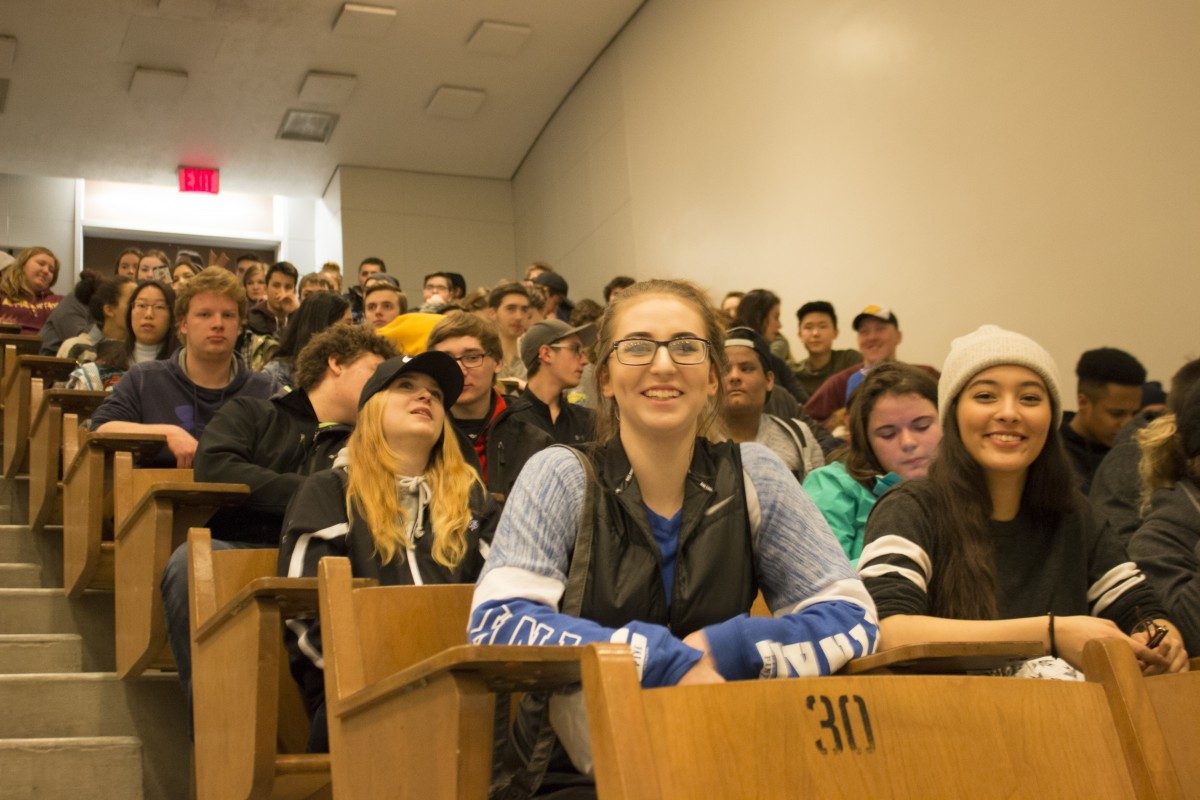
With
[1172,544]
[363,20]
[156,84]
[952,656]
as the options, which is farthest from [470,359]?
[156,84]

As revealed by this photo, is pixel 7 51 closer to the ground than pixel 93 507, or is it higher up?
higher up

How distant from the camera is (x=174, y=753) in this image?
275 centimetres

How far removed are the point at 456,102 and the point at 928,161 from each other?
4.74 metres

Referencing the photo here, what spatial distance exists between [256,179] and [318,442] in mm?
8344

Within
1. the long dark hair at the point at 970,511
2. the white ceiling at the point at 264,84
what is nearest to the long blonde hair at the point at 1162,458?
the long dark hair at the point at 970,511

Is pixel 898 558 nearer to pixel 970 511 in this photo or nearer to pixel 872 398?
pixel 970 511

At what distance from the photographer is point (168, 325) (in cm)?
470

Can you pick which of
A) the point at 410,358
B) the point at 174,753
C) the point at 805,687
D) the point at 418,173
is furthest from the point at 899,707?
the point at 418,173

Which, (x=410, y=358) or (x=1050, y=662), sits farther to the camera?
(x=410, y=358)

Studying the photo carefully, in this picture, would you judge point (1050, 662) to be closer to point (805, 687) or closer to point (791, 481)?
point (791, 481)

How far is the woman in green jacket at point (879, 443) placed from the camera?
2.48 metres

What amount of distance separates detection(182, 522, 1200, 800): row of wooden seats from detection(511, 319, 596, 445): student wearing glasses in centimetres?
Result: 219

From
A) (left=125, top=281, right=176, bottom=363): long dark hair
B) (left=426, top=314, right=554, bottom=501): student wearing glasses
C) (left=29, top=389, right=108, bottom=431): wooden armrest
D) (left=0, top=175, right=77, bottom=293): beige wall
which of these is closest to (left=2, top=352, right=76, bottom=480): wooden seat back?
(left=29, top=389, right=108, bottom=431): wooden armrest

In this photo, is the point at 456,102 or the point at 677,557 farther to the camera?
the point at 456,102
